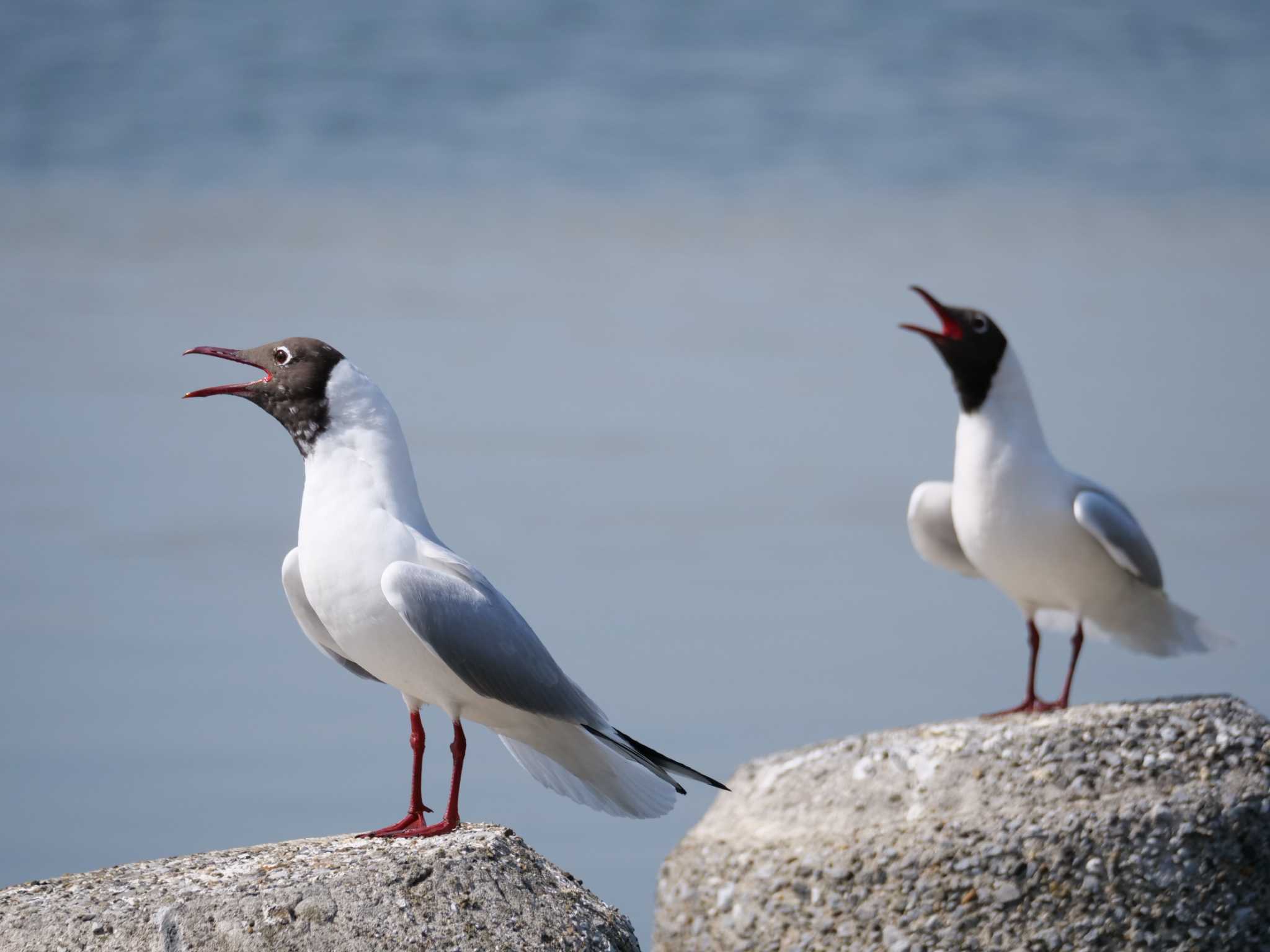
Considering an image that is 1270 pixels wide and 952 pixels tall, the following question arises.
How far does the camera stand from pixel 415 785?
181 inches

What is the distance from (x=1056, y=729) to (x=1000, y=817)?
1.79ft

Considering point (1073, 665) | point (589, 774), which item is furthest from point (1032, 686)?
point (589, 774)

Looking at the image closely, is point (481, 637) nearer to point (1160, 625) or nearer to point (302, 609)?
point (302, 609)

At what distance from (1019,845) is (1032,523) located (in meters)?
1.93

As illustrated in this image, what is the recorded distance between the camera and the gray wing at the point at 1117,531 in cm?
744

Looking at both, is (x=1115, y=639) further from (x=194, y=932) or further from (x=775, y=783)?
(x=194, y=932)

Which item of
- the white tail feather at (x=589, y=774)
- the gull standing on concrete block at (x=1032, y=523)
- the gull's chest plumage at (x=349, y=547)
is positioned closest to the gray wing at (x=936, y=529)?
the gull standing on concrete block at (x=1032, y=523)

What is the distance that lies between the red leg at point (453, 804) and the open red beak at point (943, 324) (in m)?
4.08

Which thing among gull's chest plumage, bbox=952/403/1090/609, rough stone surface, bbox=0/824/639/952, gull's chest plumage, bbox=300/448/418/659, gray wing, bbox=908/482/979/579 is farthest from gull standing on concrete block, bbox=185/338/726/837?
gray wing, bbox=908/482/979/579

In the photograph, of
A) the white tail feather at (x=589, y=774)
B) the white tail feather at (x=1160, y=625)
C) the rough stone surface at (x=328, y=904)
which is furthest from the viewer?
the white tail feather at (x=1160, y=625)

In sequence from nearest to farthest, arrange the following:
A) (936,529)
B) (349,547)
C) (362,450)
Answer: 1. (349,547)
2. (362,450)
3. (936,529)

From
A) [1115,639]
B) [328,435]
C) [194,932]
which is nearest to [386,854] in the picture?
[194,932]

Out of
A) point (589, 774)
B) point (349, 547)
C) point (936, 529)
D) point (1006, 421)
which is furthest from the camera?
point (936, 529)

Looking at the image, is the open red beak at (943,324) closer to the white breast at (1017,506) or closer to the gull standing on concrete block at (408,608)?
the white breast at (1017,506)
